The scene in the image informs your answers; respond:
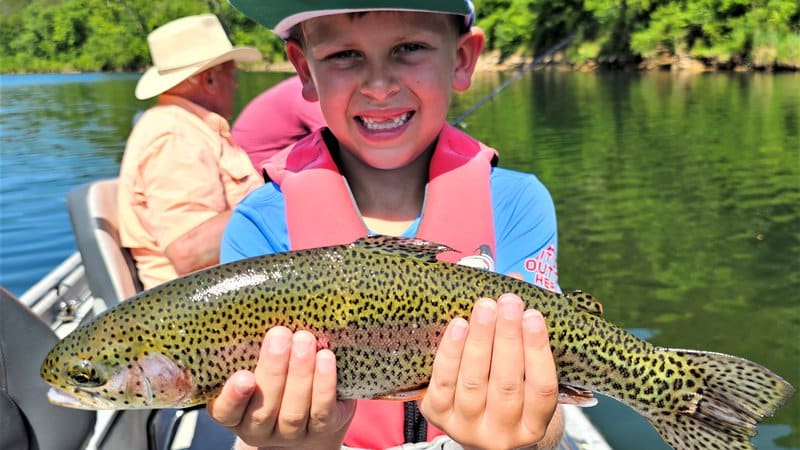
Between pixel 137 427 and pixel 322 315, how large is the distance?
2.50 meters

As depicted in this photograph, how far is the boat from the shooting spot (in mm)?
3240

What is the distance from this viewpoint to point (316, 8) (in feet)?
9.13

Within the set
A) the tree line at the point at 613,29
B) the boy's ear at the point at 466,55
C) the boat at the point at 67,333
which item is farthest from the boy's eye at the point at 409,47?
the tree line at the point at 613,29

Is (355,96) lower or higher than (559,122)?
higher

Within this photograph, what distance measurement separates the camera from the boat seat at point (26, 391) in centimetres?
313

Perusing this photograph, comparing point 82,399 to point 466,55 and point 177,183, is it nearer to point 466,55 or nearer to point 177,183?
point 466,55

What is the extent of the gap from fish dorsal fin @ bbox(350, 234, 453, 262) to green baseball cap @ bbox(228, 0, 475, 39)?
2.71ft

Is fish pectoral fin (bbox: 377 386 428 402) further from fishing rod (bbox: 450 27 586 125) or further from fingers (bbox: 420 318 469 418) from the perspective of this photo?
fishing rod (bbox: 450 27 586 125)

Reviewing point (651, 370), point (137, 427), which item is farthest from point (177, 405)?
point (137, 427)

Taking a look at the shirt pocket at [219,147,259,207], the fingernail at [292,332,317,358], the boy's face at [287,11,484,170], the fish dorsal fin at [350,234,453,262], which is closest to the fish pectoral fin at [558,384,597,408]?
the fish dorsal fin at [350,234,453,262]

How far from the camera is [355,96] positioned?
9.51 ft

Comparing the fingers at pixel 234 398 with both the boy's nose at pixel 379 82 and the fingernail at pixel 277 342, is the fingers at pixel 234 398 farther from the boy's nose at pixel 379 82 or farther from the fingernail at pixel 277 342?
the boy's nose at pixel 379 82

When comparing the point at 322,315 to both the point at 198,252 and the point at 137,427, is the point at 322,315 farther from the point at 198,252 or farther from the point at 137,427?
the point at 198,252

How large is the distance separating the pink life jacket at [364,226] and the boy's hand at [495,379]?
0.61 m
